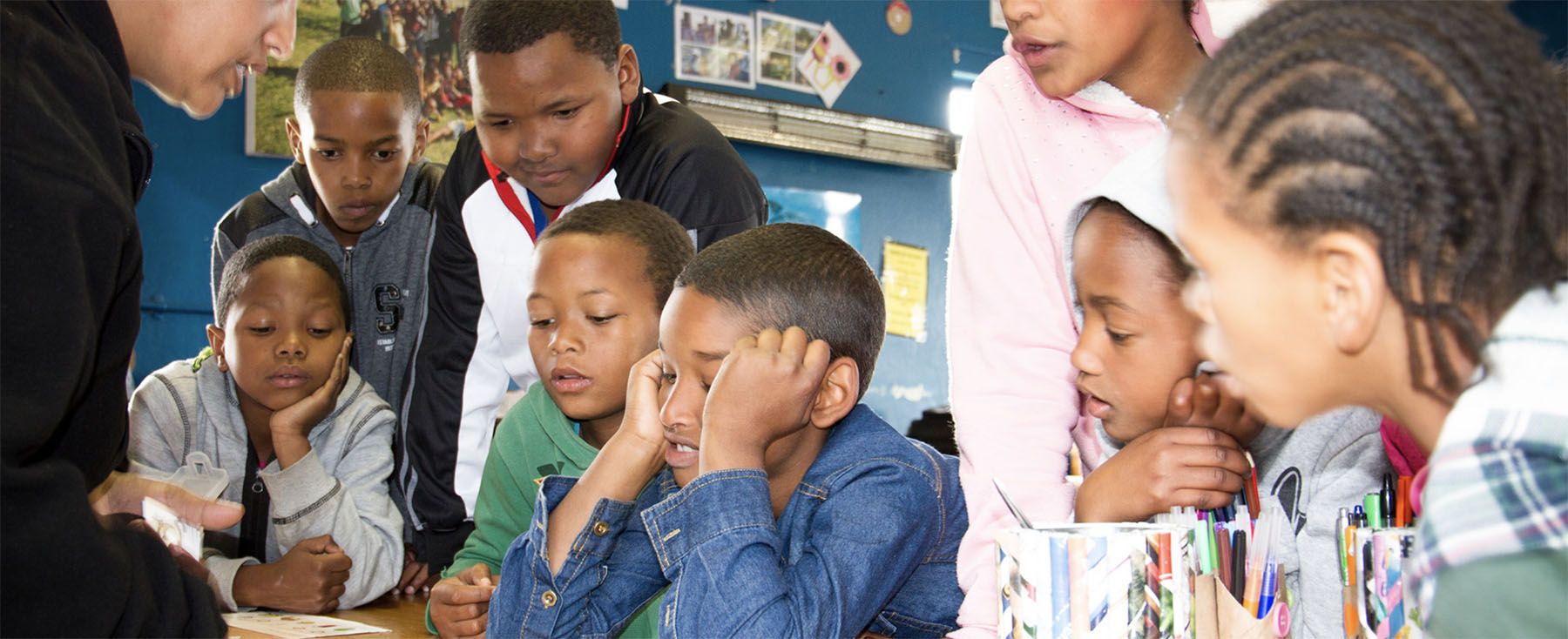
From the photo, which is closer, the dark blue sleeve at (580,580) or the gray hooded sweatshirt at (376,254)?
the dark blue sleeve at (580,580)

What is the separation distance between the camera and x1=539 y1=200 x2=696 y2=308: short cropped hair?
5.55 ft

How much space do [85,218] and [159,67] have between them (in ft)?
1.06

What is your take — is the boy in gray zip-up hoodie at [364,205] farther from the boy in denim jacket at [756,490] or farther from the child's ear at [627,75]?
the boy in denim jacket at [756,490]

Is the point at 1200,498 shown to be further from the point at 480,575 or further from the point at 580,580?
the point at 480,575

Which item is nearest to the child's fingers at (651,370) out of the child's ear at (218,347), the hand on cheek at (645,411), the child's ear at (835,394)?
the hand on cheek at (645,411)

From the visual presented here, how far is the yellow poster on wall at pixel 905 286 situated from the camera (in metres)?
5.46

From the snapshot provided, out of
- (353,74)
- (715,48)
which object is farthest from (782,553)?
(715,48)

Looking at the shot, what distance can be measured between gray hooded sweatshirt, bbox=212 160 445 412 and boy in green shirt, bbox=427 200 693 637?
0.69 metres

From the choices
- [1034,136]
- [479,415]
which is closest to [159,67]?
[1034,136]

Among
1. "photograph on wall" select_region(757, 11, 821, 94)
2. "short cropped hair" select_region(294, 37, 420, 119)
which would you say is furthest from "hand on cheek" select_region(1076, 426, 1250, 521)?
"photograph on wall" select_region(757, 11, 821, 94)

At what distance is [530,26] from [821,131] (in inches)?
135

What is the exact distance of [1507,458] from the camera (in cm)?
51

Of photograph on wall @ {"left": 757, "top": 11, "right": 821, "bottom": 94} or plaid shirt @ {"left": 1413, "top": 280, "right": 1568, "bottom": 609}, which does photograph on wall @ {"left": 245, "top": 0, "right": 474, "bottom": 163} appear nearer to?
photograph on wall @ {"left": 757, "top": 11, "right": 821, "bottom": 94}

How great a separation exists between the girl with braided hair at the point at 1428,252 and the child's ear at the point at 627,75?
145cm
